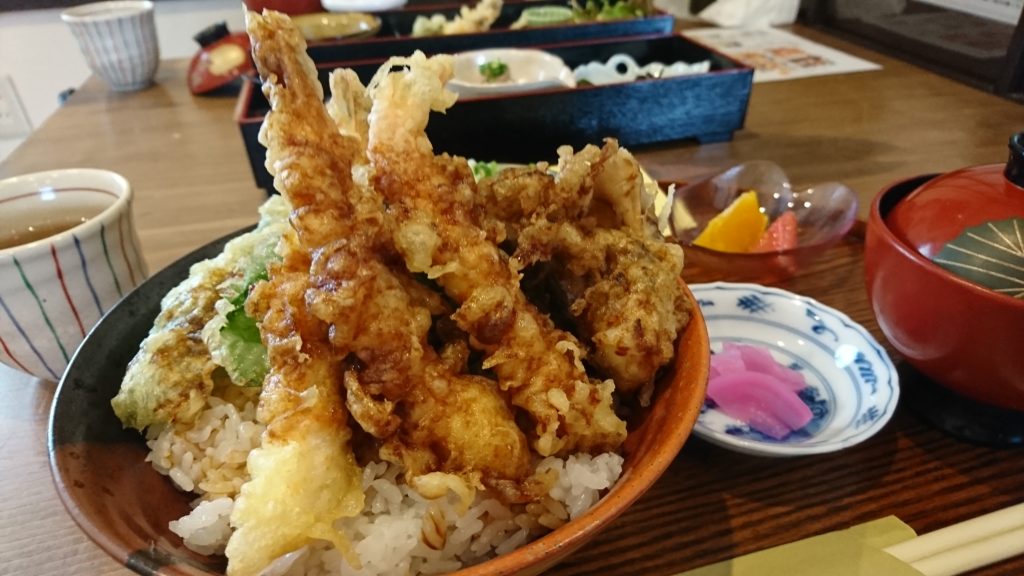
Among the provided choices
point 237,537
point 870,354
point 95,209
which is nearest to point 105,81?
point 95,209

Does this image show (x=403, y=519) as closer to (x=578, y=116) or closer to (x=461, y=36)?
(x=578, y=116)

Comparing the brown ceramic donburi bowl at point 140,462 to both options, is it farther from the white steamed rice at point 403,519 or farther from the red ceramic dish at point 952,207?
the red ceramic dish at point 952,207

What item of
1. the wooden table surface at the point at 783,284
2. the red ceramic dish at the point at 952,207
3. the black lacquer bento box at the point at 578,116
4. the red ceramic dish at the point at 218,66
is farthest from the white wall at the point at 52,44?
the red ceramic dish at the point at 952,207

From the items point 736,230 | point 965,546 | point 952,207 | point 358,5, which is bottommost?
point 965,546

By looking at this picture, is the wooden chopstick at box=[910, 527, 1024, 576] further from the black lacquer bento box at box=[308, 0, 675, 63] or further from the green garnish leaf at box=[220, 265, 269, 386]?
the black lacquer bento box at box=[308, 0, 675, 63]

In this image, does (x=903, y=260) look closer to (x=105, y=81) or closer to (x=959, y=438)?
(x=959, y=438)

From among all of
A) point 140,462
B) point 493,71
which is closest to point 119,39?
point 493,71

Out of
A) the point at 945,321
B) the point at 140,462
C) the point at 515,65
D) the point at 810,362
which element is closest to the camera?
the point at 140,462
